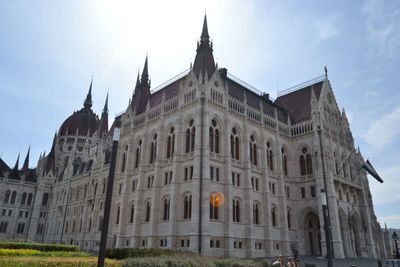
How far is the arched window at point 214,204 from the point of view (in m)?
34.5

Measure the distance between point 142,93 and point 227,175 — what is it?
83.0 ft

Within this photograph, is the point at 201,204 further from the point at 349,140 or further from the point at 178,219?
the point at 349,140

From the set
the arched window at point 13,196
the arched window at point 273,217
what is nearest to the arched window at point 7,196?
the arched window at point 13,196

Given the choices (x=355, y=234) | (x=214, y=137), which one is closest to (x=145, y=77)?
(x=214, y=137)

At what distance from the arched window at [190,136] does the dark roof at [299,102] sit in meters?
21.0

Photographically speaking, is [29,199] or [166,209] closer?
[166,209]

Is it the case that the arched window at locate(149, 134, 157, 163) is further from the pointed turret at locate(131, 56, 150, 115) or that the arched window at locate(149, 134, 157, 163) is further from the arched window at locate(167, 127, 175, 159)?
the pointed turret at locate(131, 56, 150, 115)

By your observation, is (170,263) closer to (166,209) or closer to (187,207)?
(187,207)

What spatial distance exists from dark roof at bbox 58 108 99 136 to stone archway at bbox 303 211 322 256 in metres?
67.5

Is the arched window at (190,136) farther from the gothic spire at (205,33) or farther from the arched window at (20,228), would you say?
the arched window at (20,228)

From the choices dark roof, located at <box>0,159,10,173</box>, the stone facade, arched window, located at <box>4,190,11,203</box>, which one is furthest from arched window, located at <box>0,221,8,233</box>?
the stone facade

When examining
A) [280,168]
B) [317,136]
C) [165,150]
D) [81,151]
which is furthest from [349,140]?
[81,151]

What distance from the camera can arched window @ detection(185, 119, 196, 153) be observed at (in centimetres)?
3800

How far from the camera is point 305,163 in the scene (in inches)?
1858
